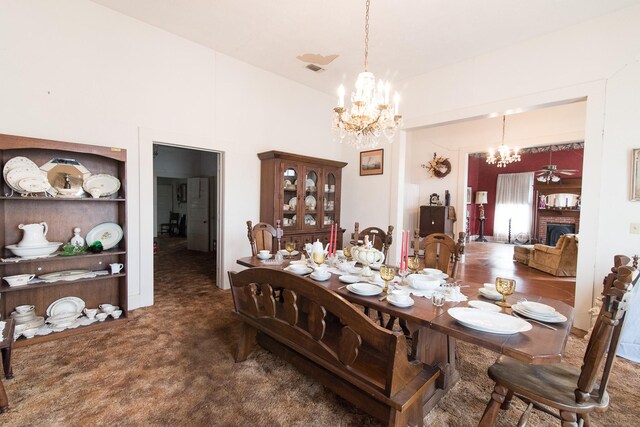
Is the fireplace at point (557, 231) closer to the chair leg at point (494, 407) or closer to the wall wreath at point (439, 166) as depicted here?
the wall wreath at point (439, 166)

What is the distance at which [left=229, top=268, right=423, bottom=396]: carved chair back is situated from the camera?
1264mm

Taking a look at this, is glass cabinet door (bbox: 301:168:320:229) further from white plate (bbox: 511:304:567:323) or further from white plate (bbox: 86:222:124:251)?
white plate (bbox: 511:304:567:323)

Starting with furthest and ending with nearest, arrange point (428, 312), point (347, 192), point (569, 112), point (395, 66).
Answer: point (569, 112)
point (347, 192)
point (395, 66)
point (428, 312)

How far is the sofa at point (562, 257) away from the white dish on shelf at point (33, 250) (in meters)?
7.00

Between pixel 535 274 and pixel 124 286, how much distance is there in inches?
254

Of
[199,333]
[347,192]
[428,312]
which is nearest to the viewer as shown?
[428,312]

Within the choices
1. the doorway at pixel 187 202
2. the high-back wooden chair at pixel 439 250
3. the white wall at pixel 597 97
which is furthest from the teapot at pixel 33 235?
the white wall at pixel 597 97

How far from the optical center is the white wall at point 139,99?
2576mm

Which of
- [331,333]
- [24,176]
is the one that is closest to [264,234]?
[331,333]

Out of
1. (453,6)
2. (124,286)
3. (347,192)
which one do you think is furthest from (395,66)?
(124,286)

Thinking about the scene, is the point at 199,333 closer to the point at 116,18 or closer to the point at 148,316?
the point at 148,316

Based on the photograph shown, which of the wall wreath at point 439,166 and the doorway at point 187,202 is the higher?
the wall wreath at point 439,166

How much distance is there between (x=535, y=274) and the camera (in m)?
5.39

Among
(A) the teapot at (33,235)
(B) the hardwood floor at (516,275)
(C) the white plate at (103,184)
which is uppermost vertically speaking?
(C) the white plate at (103,184)
